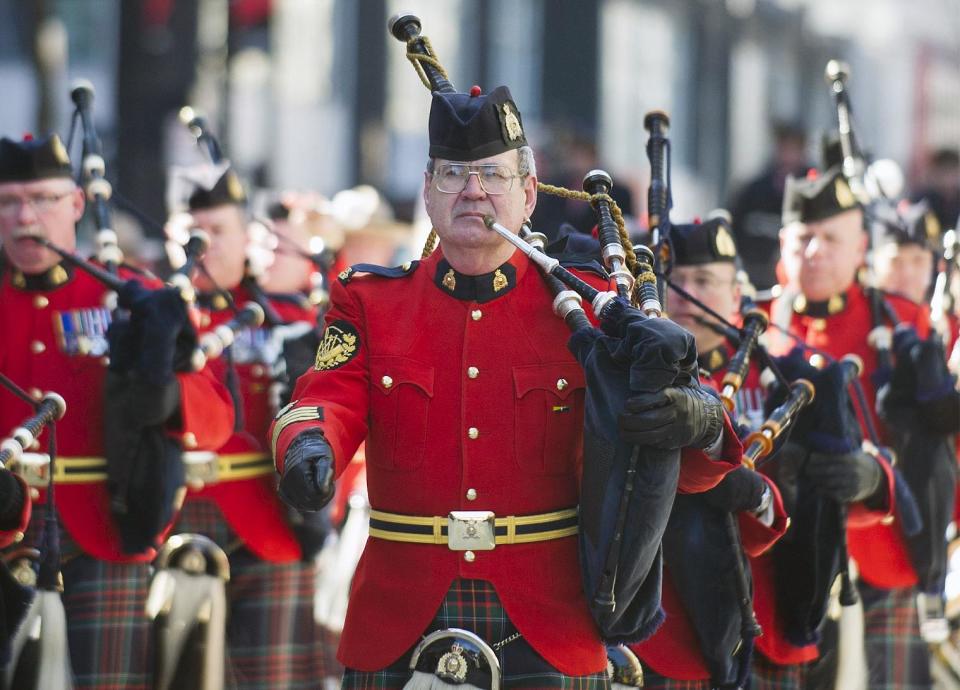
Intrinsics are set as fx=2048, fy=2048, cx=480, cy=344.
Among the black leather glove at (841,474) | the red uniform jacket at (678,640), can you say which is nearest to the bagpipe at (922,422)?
the black leather glove at (841,474)

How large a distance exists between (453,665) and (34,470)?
2.28 meters

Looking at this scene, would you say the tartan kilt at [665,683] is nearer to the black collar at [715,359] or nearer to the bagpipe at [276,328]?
the black collar at [715,359]

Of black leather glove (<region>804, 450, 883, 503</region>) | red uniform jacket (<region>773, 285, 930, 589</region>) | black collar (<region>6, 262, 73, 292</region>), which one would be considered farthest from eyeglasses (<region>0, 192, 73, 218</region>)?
red uniform jacket (<region>773, 285, 930, 589</region>)

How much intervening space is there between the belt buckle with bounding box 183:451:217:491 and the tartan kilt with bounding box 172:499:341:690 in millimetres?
105

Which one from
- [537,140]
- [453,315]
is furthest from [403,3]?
[453,315]

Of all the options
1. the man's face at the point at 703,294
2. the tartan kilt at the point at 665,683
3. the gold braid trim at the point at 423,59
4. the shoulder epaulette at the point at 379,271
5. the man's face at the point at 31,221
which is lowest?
the tartan kilt at the point at 665,683

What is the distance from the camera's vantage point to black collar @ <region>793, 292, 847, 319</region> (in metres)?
7.90

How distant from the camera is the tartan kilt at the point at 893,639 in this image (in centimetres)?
769

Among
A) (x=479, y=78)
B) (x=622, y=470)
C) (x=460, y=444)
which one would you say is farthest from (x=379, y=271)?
(x=479, y=78)

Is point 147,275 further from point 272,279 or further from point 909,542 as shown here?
point 909,542

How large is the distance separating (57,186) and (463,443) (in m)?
2.53

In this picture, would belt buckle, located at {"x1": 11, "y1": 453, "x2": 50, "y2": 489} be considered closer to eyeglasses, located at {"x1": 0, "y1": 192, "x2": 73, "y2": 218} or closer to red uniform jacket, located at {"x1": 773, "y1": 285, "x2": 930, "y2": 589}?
eyeglasses, located at {"x1": 0, "y1": 192, "x2": 73, "y2": 218}

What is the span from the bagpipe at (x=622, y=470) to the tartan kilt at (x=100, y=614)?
249 centimetres

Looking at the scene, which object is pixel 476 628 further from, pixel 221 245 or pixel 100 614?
pixel 221 245
